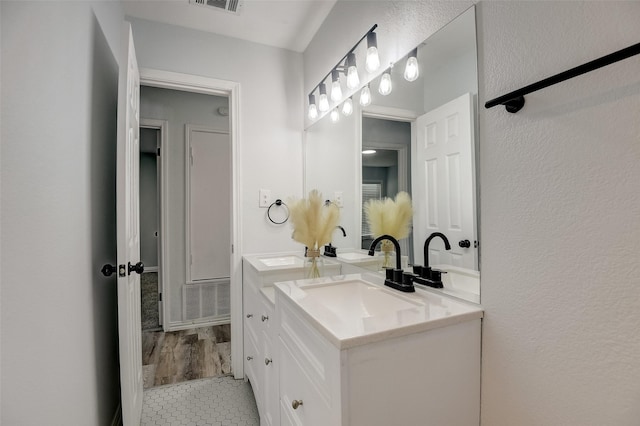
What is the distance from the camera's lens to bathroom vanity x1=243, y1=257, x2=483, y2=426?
0.76 metres

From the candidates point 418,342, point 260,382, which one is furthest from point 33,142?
point 260,382

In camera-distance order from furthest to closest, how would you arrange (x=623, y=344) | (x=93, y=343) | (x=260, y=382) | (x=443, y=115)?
(x=260, y=382), (x=93, y=343), (x=443, y=115), (x=623, y=344)

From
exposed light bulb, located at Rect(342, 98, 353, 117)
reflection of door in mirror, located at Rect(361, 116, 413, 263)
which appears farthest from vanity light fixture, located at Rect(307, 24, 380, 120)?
reflection of door in mirror, located at Rect(361, 116, 413, 263)

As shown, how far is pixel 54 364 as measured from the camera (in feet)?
2.97

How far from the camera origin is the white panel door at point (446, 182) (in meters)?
1.02

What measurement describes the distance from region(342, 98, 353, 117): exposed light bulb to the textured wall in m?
0.88

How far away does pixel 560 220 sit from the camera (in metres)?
0.73

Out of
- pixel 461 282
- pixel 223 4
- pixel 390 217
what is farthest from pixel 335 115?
pixel 461 282

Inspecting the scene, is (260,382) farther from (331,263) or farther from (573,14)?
(573,14)

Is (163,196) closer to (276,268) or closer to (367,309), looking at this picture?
(276,268)

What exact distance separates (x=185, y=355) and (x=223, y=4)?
8.58 feet

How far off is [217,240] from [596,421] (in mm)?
3088

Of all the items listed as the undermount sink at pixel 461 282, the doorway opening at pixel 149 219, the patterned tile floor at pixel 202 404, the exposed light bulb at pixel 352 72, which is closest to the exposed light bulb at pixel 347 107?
the exposed light bulb at pixel 352 72

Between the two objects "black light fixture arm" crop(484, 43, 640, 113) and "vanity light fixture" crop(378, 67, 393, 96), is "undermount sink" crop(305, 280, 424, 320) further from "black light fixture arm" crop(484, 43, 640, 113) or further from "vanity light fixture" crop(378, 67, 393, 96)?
"vanity light fixture" crop(378, 67, 393, 96)
